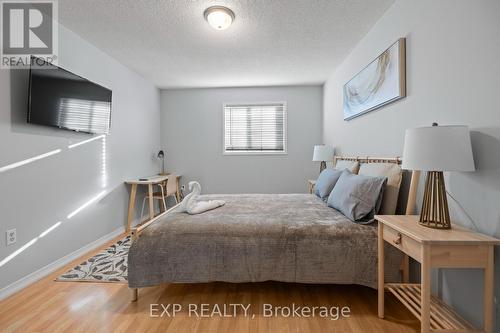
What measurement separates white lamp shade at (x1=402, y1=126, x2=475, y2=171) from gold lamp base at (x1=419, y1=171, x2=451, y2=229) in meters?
0.14

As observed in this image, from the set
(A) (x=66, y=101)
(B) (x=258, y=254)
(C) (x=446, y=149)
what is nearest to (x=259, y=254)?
(B) (x=258, y=254)

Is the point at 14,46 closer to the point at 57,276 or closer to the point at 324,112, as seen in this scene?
the point at 57,276

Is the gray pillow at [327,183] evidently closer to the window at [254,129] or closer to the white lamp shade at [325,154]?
the white lamp shade at [325,154]

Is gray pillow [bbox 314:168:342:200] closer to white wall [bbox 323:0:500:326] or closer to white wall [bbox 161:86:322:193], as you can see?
white wall [bbox 323:0:500:326]

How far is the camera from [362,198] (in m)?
1.88

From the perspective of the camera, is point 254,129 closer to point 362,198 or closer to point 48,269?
point 362,198

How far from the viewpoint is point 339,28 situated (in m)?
2.56

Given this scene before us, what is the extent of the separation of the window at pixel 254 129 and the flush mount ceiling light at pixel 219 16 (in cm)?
240

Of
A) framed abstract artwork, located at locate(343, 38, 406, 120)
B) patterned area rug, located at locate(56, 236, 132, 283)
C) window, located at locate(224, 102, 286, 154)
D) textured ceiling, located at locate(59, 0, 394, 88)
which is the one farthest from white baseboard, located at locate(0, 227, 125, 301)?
framed abstract artwork, located at locate(343, 38, 406, 120)

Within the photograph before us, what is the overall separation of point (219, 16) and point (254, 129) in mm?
2625

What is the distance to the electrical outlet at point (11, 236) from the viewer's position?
1.92m

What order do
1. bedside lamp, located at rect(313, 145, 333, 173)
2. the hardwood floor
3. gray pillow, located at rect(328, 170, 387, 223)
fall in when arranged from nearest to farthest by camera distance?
the hardwood floor → gray pillow, located at rect(328, 170, 387, 223) → bedside lamp, located at rect(313, 145, 333, 173)

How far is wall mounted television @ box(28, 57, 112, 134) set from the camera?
207 centimetres

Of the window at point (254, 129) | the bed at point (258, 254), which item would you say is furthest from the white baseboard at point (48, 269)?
the window at point (254, 129)
